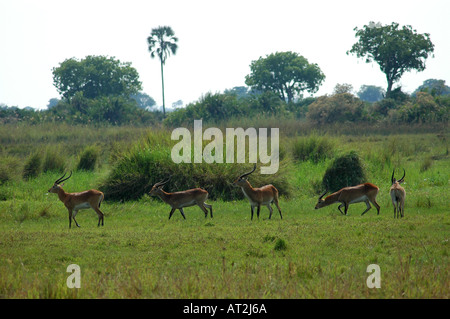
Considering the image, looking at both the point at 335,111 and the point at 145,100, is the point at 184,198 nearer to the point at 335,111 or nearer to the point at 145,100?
the point at 335,111

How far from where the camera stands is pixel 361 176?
1611 cm

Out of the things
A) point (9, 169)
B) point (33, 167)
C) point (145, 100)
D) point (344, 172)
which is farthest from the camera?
point (145, 100)

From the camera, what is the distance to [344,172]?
52.3 ft

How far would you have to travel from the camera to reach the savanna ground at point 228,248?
5301 mm

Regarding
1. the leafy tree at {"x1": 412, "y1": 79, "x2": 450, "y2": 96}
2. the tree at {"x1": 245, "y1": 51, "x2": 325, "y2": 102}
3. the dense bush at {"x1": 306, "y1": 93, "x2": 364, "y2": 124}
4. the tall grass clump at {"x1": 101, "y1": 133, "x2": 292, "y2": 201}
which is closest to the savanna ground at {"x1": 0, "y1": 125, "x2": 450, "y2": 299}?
the tall grass clump at {"x1": 101, "y1": 133, "x2": 292, "y2": 201}

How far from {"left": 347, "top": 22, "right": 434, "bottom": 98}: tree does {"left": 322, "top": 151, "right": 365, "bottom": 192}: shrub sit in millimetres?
34642

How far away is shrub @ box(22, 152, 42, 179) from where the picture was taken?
1811 centimetres

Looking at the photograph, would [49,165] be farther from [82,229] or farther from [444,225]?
[444,225]

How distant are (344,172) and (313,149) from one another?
10.9ft

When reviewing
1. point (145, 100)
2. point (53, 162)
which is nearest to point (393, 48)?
point (53, 162)

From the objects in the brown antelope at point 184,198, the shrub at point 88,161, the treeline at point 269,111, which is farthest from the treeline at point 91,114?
the brown antelope at point 184,198

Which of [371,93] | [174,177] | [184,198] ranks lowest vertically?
[184,198]

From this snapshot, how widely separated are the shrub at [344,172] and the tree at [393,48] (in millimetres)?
34642
